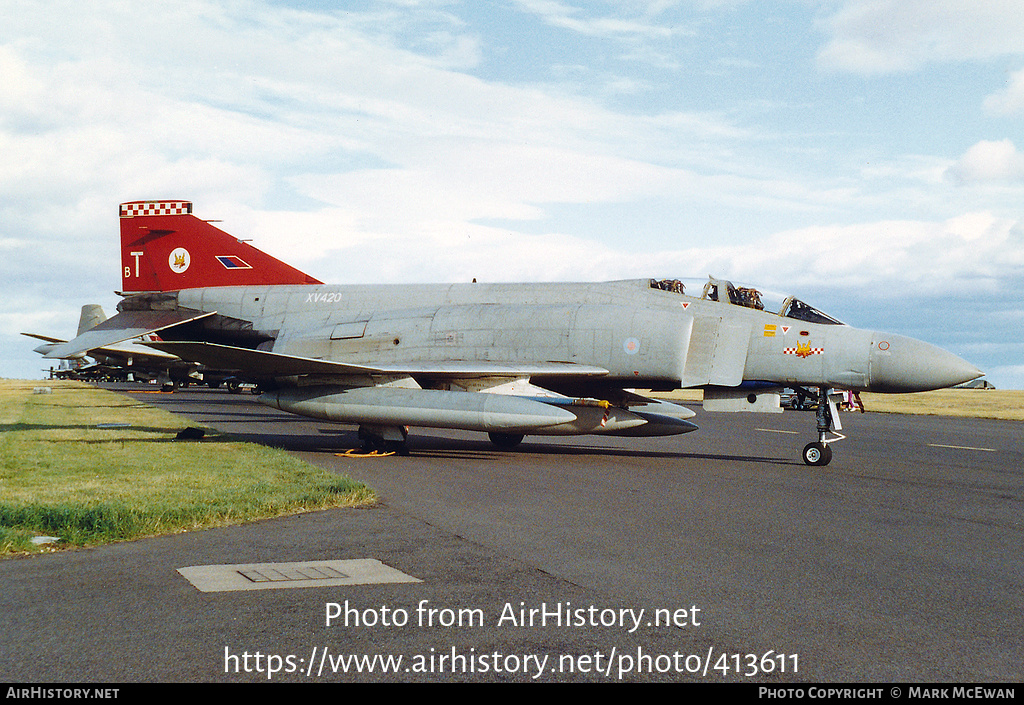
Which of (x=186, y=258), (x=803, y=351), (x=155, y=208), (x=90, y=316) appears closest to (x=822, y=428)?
(x=803, y=351)

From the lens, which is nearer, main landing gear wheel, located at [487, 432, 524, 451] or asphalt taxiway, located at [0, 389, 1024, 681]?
asphalt taxiway, located at [0, 389, 1024, 681]

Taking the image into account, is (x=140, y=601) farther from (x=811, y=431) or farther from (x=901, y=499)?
(x=811, y=431)

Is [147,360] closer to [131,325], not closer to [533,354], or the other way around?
[131,325]

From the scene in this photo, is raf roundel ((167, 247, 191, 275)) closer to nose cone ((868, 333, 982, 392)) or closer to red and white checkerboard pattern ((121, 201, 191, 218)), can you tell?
red and white checkerboard pattern ((121, 201, 191, 218))

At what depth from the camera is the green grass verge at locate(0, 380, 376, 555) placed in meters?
7.34

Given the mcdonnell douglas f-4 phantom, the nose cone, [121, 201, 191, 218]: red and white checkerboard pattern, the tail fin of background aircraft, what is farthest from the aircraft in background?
the nose cone

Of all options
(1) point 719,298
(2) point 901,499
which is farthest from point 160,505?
(1) point 719,298

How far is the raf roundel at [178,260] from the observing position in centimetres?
1942

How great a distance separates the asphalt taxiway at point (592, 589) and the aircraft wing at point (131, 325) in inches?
331

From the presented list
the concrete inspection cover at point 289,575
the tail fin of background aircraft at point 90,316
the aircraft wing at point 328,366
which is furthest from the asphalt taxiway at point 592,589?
the tail fin of background aircraft at point 90,316

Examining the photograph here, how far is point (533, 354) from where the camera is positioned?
15.5 meters

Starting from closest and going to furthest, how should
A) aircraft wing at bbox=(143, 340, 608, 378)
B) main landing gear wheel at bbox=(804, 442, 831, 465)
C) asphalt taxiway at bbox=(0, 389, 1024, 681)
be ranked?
asphalt taxiway at bbox=(0, 389, 1024, 681) → main landing gear wheel at bbox=(804, 442, 831, 465) → aircraft wing at bbox=(143, 340, 608, 378)

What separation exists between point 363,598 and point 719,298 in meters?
11.4

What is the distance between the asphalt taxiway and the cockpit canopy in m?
3.95
